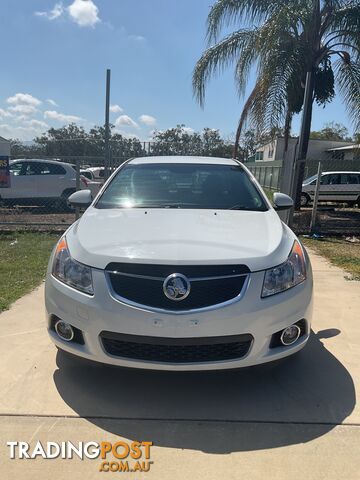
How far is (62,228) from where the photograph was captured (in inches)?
395

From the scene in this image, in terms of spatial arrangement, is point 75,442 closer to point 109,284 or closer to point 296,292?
point 109,284

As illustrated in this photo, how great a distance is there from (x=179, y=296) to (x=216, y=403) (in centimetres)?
86

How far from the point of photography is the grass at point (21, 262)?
215 inches

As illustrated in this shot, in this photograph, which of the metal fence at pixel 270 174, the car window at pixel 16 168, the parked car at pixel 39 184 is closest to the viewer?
the parked car at pixel 39 184

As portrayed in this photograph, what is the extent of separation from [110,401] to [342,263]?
17.5ft

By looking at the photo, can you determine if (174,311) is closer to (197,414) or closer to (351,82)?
(197,414)

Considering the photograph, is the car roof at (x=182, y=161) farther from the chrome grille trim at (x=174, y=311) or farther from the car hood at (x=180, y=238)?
the chrome grille trim at (x=174, y=311)

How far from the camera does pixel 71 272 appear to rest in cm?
296

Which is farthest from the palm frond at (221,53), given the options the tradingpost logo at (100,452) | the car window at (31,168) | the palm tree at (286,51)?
the tradingpost logo at (100,452)

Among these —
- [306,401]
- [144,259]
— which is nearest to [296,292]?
[306,401]

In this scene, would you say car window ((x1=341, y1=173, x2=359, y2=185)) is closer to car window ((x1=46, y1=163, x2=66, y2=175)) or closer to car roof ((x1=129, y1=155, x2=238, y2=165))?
car window ((x1=46, y1=163, x2=66, y2=175))

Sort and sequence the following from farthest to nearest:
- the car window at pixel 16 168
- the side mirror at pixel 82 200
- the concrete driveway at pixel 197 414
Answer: the car window at pixel 16 168, the side mirror at pixel 82 200, the concrete driveway at pixel 197 414

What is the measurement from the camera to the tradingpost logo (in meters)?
2.40

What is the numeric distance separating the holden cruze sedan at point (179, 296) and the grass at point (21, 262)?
228cm
